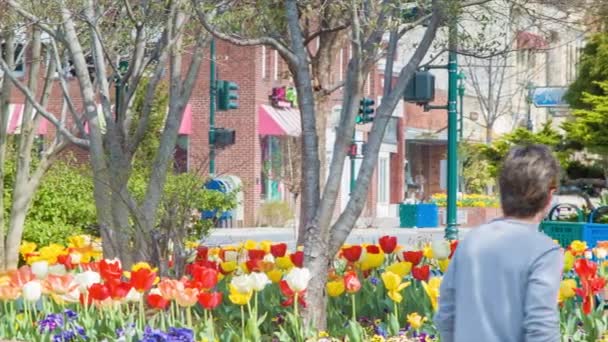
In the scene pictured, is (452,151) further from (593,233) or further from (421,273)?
(421,273)

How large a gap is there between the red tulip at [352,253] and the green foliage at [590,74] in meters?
16.3

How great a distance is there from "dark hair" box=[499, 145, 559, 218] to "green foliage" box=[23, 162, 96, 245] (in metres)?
15.6

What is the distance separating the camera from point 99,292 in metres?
8.69

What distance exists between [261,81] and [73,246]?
33.6 m

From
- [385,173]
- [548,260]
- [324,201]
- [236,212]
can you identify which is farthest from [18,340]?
[385,173]

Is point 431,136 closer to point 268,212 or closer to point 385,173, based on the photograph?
point 385,173

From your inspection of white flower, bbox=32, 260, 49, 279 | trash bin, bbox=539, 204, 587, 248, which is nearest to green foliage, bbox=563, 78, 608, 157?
trash bin, bbox=539, 204, 587, 248

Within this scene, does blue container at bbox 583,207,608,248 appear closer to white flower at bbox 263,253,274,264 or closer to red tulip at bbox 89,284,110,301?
white flower at bbox 263,253,274,264

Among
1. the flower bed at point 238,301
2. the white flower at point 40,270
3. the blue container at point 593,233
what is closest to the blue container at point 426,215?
the blue container at point 593,233

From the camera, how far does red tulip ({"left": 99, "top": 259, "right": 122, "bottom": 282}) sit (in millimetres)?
8969

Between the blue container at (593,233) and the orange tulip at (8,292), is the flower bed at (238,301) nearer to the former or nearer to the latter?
the orange tulip at (8,292)

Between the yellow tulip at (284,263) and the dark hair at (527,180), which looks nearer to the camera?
the dark hair at (527,180)

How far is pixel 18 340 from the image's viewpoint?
9430 millimetres

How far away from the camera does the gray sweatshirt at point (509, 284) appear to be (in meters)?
4.77
